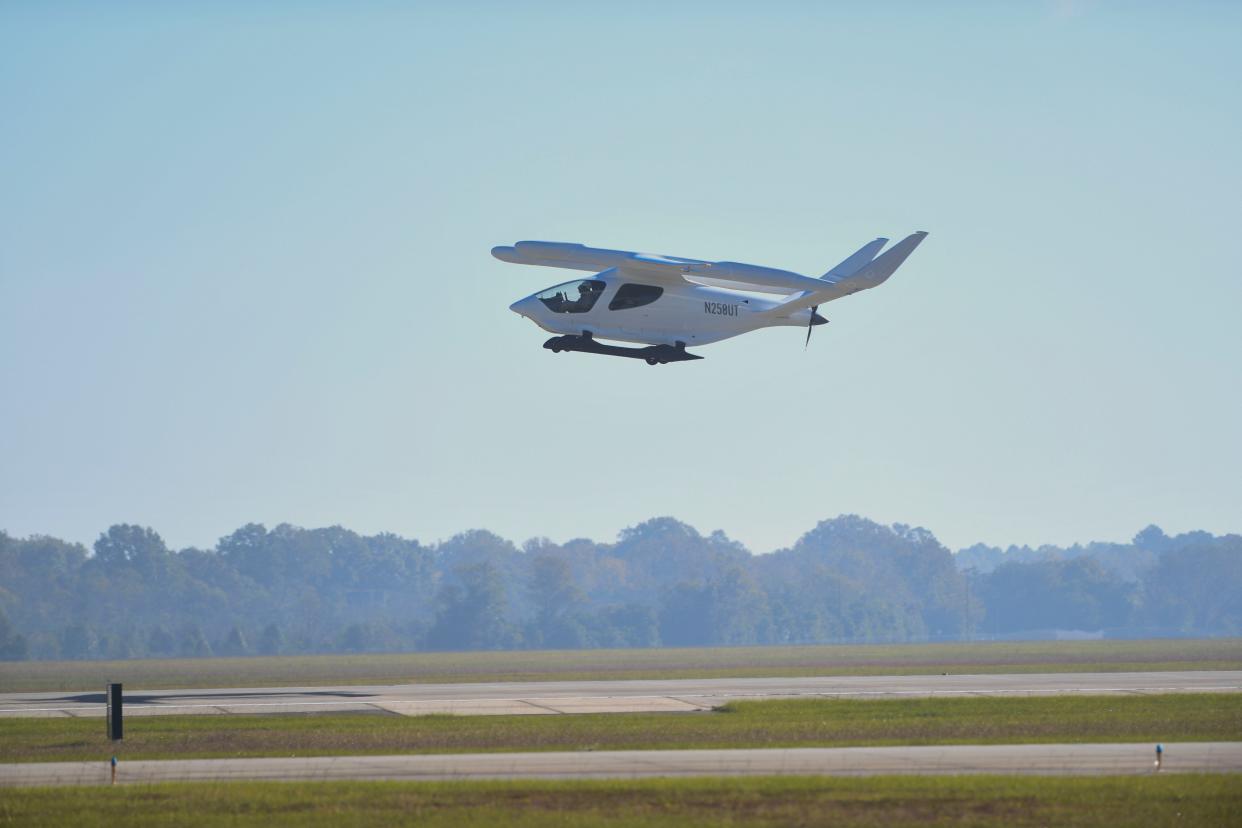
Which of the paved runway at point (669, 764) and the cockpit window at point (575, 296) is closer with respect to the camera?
the paved runway at point (669, 764)

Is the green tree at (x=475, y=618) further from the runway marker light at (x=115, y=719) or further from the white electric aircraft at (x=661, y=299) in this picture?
the runway marker light at (x=115, y=719)

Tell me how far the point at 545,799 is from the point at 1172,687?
32.9 metres

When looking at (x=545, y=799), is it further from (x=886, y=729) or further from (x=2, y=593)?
(x=2, y=593)

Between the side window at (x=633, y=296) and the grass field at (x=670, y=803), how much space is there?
1690cm

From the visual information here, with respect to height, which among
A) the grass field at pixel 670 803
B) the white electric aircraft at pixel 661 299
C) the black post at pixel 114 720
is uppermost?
the white electric aircraft at pixel 661 299

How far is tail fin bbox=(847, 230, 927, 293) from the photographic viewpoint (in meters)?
41.8

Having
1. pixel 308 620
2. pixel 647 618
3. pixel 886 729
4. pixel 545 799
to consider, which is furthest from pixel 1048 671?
pixel 308 620

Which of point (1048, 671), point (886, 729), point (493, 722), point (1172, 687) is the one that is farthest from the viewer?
point (1048, 671)

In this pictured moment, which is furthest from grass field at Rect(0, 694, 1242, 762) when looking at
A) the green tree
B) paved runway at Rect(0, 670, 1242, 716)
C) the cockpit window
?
the green tree

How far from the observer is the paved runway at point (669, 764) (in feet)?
99.7

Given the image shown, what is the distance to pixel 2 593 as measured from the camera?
7151 inches

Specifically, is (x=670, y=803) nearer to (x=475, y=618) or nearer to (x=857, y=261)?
(x=857, y=261)

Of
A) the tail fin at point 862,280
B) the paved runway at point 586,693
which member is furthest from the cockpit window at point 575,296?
the paved runway at point 586,693

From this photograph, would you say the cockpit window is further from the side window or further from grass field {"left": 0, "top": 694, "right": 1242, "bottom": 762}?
grass field {"left": 0, "top": 694, "right": 1242, "bottom": 762}
